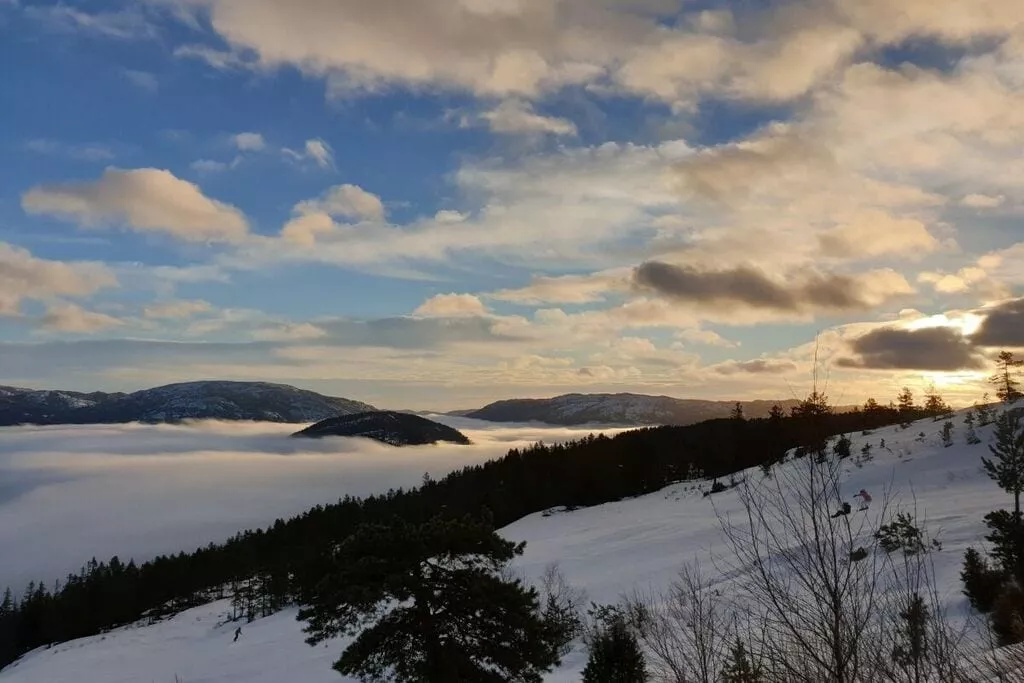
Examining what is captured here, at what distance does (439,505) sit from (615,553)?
2518 inches

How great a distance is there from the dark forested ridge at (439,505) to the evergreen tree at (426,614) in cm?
6400

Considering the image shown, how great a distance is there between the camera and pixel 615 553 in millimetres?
43969

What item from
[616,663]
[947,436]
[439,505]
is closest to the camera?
[616,663]

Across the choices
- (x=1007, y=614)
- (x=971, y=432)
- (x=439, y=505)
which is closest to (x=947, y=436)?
(x=971, y=432)

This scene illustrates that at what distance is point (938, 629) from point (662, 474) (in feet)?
284

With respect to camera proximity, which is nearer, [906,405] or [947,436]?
[947,436]

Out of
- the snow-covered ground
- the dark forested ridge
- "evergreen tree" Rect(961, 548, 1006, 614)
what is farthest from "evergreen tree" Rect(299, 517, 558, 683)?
the dark forested ridge

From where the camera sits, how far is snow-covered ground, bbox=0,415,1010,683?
3194 cm

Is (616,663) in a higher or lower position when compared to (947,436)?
lower

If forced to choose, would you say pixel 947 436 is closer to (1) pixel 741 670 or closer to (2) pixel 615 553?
(2) pixel 615 553

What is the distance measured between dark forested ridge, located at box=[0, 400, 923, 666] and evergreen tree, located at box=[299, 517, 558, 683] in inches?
2520

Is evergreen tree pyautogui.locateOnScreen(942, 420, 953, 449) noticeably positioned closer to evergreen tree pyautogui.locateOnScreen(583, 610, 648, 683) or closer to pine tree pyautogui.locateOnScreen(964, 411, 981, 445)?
pine tree pyautogui.locateOnScreen(964, 411, 981, 445)

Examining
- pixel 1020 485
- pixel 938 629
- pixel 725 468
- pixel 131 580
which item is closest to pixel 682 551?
pixel 1020 485

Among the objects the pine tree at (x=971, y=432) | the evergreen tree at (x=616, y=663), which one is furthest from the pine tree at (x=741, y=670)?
the pine tree at (x=971, y=432)
